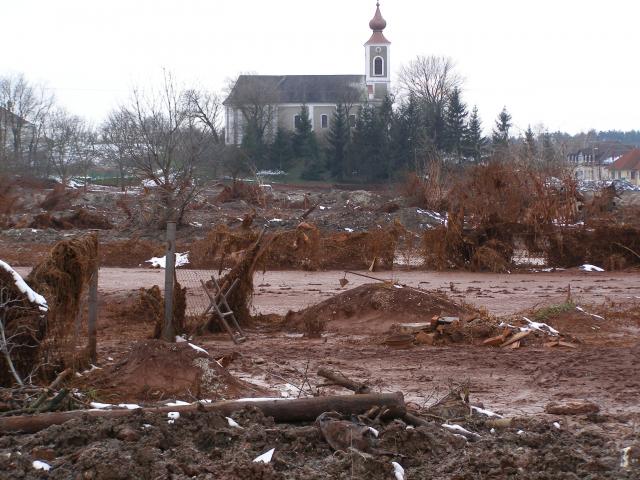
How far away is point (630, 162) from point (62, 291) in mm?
103837

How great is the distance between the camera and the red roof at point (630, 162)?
347 feet

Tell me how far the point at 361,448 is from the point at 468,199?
22023mm

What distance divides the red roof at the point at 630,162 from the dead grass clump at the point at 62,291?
4018 inches

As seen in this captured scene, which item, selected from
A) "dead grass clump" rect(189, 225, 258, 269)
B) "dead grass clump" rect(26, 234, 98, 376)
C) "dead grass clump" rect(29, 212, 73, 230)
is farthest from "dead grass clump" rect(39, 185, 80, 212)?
"dead grass clump" rect(26, 234, 98, 376)

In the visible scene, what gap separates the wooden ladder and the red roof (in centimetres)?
9705

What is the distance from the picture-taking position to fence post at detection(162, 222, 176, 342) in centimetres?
1312

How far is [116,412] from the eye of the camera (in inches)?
321

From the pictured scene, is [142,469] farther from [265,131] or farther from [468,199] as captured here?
[265,131]

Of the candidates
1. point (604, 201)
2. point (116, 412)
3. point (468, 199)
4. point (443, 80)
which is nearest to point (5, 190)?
point (468, 199)

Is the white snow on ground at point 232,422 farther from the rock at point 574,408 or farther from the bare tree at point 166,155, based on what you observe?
the bare tree at point 166,155

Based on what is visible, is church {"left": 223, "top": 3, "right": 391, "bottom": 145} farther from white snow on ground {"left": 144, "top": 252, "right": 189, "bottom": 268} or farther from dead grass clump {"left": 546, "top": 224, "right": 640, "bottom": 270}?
dead grass clump {"left": 546, "top": 224, "right": 640, "bottom": 270}

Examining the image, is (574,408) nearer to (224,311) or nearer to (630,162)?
(224,311)

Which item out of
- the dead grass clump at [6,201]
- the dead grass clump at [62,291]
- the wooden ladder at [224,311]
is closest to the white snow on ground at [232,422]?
the dead grass clump at [62,291]

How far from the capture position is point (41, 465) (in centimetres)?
705
